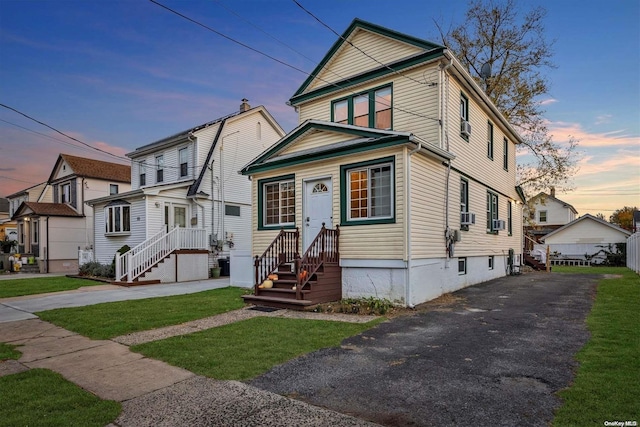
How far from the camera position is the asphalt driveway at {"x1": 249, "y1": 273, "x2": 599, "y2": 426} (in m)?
3.60

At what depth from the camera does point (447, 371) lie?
470cm

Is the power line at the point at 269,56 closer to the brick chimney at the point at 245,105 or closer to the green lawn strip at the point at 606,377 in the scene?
the green lawn strip at the point at 606,377

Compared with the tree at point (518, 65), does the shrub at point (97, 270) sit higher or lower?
lower

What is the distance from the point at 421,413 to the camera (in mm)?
3549

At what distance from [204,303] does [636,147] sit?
1989 centimetres

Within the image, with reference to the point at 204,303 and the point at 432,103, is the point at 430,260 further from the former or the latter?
the point at 204,303

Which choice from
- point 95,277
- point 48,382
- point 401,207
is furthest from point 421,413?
point 95,277

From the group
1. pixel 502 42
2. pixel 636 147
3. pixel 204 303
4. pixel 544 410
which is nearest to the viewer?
pixel 544 410

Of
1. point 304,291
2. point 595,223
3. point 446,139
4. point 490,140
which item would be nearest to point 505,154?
point 490,140

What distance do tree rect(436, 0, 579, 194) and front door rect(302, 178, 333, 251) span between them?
1686 cm

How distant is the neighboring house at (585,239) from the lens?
32.3 meters

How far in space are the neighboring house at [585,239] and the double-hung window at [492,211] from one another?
19087 millimetres

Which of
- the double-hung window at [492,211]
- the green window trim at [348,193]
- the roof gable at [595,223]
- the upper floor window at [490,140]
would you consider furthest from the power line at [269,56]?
the roof gable at [595,223]

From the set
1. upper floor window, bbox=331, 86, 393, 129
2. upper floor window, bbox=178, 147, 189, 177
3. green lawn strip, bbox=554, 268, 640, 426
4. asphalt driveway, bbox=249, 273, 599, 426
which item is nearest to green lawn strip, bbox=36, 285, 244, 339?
asphalt driveway, bbox=249, 273, 599, 426
